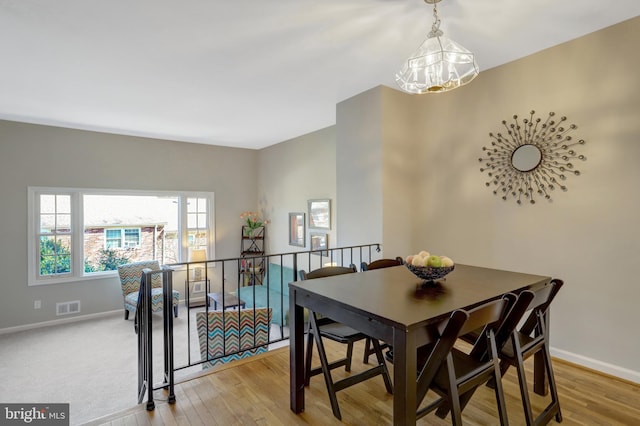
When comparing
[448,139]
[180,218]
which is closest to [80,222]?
[180,218]

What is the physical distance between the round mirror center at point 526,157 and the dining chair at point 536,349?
4.22 ft

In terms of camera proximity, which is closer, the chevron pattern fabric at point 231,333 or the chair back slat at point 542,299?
the chair back slat at point 542,299

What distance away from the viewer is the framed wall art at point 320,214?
5.20 meters

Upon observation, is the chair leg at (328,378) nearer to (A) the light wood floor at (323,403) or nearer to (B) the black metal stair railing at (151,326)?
(A) the light wood floor at (323,403)

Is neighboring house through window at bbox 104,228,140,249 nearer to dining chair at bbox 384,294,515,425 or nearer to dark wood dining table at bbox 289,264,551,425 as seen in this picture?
dark wood dining table at bbox 289,264,551,425

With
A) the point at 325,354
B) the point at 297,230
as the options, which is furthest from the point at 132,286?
the point at 325,354

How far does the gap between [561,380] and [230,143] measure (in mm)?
6009

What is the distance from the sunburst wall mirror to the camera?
2666 millimetres

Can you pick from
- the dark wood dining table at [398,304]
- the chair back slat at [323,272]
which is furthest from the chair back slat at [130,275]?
the dark wood dining table at [398,304]

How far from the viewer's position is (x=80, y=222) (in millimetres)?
5328

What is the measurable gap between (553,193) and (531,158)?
348 millimetres

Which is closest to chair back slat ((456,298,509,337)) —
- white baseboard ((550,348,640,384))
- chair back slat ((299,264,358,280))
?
chair back slat ((299,264,358,280))

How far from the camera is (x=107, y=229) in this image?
18.6ft

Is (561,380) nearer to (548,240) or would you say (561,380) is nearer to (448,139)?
(548,240)
